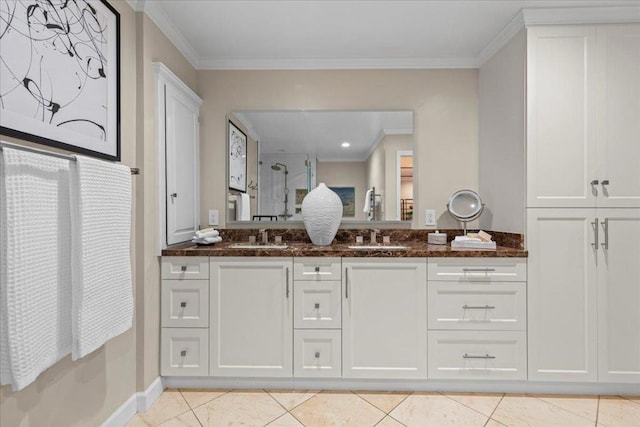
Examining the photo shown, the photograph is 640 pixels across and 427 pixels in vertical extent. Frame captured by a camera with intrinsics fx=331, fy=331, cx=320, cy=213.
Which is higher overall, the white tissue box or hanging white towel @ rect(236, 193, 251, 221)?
hanging white towel @ rect(236, 193, 251, 221)

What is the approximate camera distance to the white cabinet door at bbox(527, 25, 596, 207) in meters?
1.99

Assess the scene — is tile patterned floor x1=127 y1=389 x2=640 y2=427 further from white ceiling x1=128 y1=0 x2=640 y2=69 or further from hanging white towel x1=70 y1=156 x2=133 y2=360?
white ceiling x1=128 y1=0 x2=640 y2=69

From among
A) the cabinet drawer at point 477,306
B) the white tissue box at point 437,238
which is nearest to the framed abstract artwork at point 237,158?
the white tissue box at point 437,238

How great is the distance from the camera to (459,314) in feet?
6.66

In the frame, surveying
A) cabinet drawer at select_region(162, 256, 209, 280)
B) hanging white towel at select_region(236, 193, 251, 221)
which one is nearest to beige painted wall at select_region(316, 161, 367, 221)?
hanging white towel at select_region(236, 193, 251, 221)

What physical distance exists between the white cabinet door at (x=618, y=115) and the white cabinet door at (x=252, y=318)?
1.99 metres

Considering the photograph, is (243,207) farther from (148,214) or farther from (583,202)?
(583,202)

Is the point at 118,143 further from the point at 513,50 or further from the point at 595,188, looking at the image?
the point at 595,188

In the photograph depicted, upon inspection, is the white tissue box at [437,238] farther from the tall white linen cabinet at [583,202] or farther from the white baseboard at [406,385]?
the white baseboard at [406,385]

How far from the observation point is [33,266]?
1.15 meters

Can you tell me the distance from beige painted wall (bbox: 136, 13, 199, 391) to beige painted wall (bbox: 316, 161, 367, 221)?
121 centimetres

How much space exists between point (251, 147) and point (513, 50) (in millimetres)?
1969

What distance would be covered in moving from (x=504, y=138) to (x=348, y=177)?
3.68 ft

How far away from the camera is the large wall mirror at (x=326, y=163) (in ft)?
8.59
